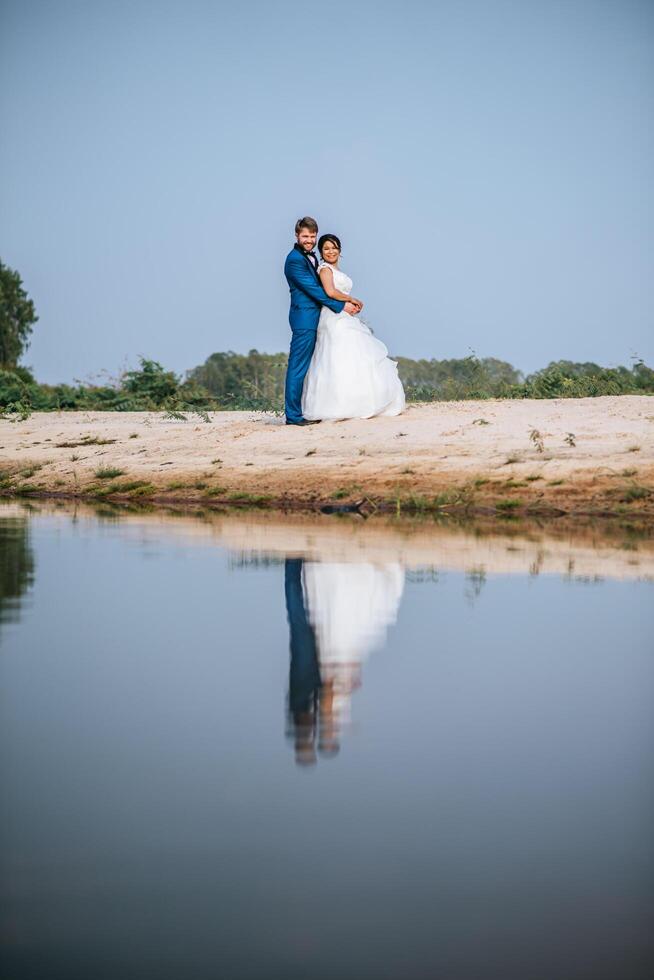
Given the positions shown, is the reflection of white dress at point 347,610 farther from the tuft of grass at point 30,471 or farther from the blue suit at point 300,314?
the tuft of grass at point 30,471

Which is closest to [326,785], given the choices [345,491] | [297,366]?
[345,491]

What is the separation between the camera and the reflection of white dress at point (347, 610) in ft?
13.3

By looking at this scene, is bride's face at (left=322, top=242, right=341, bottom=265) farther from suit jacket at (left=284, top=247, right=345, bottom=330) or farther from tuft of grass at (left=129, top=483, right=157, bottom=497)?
tuft of grass at (left=129, top=483, right=157, bottom=497)

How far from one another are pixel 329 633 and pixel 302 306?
962cm

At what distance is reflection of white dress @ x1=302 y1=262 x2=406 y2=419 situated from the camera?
45.5 feet

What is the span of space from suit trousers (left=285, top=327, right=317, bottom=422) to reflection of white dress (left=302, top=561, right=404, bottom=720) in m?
7.47

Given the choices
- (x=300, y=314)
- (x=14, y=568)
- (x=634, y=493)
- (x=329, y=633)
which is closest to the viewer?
(x=329, y=633)

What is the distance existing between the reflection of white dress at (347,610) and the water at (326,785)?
2 centimetres

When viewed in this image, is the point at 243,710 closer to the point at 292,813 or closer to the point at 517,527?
the point at 292,813

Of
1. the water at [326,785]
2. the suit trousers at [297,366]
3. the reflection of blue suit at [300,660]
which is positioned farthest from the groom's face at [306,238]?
the water at [326,785]

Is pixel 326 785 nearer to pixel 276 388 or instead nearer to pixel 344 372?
pixel 344 372

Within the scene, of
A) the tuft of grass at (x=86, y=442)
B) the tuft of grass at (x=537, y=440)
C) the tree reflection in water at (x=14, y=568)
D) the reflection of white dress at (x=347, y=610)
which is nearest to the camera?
the reflection of white dress at (x=347, y=610)

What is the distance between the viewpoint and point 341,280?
45.3 feet

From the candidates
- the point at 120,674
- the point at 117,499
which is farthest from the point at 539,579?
the point at 117,499
